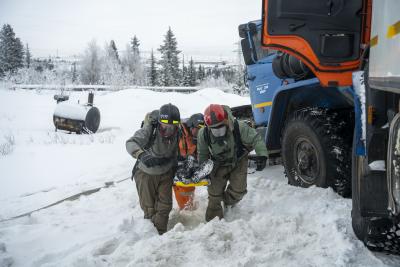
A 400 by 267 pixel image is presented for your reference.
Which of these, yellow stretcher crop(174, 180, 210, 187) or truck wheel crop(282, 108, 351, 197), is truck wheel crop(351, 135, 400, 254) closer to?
truck wheel crop(282, 108, 351, 197)

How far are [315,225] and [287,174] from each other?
4.68ft

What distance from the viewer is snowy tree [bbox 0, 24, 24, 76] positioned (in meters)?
43.7

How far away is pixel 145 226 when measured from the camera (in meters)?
4.07

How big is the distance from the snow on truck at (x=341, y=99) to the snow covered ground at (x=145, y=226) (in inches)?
12.5

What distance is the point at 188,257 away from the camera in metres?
2.90

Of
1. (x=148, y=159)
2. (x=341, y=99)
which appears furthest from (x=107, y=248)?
(x=341, y=99)

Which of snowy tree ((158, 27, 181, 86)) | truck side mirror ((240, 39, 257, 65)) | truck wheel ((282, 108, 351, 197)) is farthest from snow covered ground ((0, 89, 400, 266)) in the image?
snowy tree ((158, 27, 181, 86))

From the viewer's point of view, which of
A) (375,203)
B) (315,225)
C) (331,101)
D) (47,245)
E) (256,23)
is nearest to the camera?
(375,203)

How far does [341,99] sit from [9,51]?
156ft

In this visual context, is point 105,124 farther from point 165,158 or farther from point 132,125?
point 165,158

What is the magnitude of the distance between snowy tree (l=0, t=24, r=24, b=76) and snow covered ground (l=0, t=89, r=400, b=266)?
41107 mm

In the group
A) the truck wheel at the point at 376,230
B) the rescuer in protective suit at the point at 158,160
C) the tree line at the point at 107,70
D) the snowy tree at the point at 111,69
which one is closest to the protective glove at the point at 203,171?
the rescuer in protective suit at the point at 158,160

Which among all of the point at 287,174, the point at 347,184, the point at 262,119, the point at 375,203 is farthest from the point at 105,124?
the point at 375,203

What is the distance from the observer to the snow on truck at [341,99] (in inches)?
77.2
